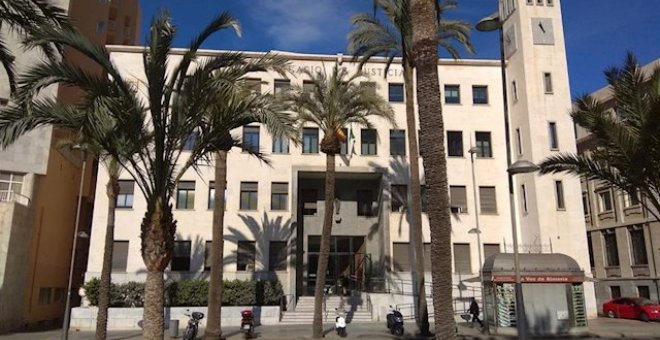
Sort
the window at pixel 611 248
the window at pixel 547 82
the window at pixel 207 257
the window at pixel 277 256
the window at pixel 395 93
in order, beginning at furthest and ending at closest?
1. the window at pixel 611 248
2. the window at pixel 395 93
3. the window at pixel 547 82
4. the window at pixel 277 256
5. the window at pixel 207 257

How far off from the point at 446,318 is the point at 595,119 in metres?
8.43

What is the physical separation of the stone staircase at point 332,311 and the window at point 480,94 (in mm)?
15464

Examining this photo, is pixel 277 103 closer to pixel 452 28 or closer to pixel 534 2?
pixel 452 28

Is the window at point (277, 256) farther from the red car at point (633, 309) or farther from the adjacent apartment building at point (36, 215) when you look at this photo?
the red car at point (633, 309)

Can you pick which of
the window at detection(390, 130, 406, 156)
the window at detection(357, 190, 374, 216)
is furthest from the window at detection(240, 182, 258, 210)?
the window at detection(390, 130, 406, 156)

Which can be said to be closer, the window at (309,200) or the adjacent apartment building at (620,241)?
the adjacent apartment building at (620,241)

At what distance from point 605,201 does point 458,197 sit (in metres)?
14.8

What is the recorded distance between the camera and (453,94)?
117ft

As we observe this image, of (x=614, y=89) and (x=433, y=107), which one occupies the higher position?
(x=614, y=89)

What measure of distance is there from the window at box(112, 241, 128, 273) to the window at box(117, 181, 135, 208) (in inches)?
92.1

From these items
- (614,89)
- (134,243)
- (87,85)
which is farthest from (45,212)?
(614,89)

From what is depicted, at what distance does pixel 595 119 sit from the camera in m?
15.3

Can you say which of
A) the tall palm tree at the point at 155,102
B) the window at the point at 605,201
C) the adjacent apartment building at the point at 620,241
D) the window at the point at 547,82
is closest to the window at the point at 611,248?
the adjacent apartment building at the point at 620,241

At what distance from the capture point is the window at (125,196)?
3234 cm
